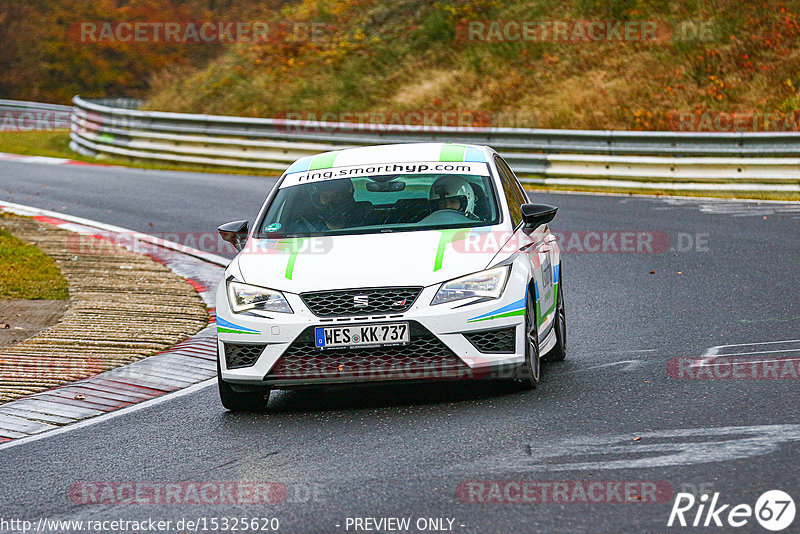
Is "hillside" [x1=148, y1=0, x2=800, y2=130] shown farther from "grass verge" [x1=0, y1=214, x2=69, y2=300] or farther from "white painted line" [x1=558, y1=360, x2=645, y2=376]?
"white painted line" [x1=558, y1=360, x2=645, y2=376]

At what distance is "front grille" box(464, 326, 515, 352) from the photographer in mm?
7445

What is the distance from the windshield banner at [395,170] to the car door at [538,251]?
0.77 feet

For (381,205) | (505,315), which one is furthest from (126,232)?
(505,315)

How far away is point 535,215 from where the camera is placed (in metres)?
8.32

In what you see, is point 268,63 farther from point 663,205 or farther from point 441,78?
point 663,205

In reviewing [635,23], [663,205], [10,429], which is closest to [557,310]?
[10,429]

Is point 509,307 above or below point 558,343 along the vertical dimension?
above

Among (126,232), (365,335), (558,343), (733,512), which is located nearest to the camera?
(733,512)

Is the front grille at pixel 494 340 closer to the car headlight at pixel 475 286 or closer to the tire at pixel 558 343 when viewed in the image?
the car headlight at pixel 475 286

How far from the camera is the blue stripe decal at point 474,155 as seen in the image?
8922 mm

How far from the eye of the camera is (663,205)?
60.7 ft

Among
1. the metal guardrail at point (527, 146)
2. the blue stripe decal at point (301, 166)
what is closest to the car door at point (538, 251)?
the blue stripe decal at point (301, 166)

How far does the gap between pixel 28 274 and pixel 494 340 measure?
730 centimetres

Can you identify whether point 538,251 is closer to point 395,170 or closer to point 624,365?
point 624,365
